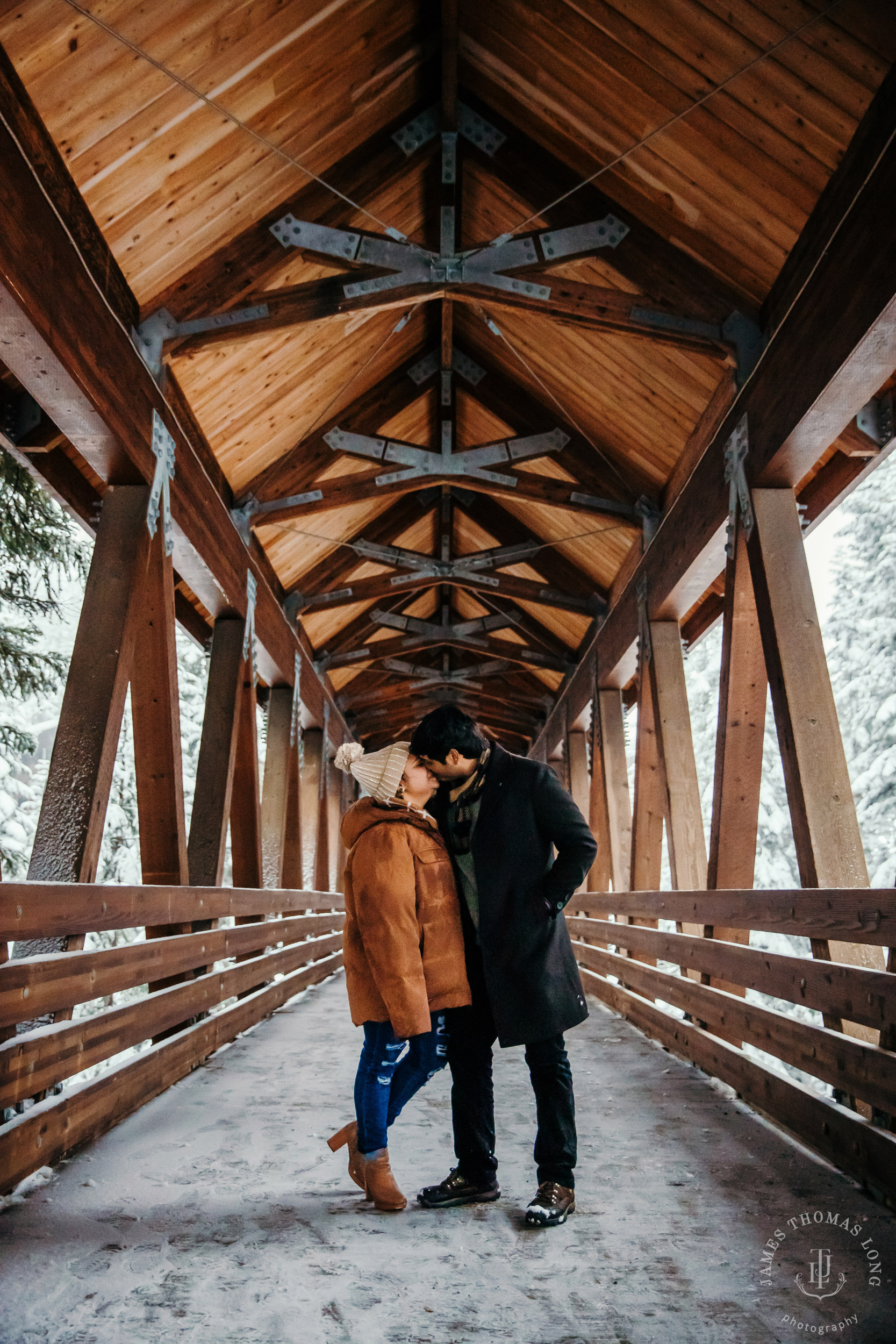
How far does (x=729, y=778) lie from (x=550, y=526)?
4739 millimetres

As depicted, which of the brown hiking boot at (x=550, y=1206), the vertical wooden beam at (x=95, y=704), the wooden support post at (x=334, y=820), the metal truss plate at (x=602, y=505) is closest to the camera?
the brown hiking boot at (x=550, y=1206)

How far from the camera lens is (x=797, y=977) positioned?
2887 mm

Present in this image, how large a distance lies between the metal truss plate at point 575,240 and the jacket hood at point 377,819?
3.85 m

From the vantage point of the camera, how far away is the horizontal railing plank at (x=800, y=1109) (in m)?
2.34

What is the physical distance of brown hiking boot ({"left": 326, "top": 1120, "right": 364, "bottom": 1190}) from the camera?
7.92 feet

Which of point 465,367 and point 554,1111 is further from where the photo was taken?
point 465,367

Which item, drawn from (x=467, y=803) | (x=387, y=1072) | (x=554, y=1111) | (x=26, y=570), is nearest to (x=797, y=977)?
(x=554, y=1111)

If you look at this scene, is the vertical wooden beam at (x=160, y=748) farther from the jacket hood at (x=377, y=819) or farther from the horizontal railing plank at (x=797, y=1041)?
the horizontal railing plank at (x=797, y=1041)

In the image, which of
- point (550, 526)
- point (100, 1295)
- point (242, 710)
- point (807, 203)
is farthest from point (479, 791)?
point (550, 526)

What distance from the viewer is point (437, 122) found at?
18.2ft

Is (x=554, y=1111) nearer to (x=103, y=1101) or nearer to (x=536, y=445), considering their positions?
(x=103, y=1101)

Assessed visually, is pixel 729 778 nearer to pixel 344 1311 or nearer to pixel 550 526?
pixel 344 1311

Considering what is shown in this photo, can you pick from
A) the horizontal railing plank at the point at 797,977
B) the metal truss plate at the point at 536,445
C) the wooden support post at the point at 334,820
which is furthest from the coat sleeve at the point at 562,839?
the wooden support post at the point at 334,820

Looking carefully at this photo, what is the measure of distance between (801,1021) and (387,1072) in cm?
135
